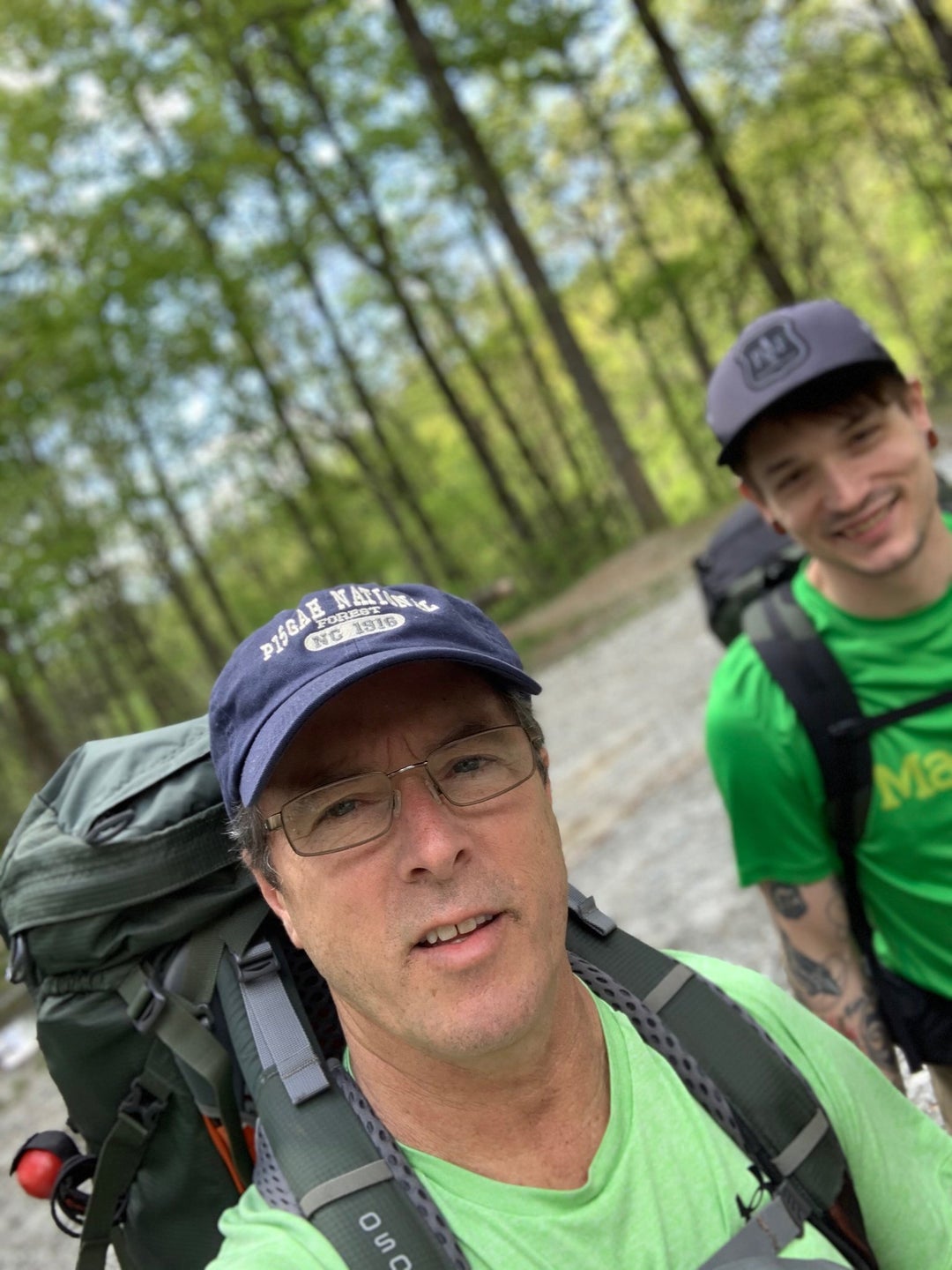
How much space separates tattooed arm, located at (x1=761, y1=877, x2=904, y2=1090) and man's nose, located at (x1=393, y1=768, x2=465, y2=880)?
1203 millimetres

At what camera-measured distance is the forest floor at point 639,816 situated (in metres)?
4.96

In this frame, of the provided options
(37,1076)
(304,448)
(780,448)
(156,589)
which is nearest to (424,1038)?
(780,448)

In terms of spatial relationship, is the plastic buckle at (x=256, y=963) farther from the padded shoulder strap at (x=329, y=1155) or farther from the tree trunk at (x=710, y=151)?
the tree trunk at (x=710, y=151)

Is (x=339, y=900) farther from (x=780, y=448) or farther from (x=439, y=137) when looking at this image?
(x=439, y=137)

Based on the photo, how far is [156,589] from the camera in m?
29.0

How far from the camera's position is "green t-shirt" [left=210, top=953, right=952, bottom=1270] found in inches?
54.6

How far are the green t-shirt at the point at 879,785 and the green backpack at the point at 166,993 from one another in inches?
26.4

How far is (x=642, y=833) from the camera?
653 centimetres

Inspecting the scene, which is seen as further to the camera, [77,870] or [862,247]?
[862,247]

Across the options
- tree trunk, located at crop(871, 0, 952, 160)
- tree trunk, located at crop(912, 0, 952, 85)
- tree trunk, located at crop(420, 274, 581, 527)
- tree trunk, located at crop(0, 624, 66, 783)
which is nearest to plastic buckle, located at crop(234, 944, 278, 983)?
tree trunk, located at crop(0, 624, 66, 783)

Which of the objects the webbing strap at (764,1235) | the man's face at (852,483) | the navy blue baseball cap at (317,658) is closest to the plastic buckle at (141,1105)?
the navy blue baseball cap at (317,658)

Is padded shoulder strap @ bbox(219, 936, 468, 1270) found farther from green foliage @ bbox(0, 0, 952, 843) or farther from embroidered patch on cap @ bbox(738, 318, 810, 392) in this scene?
green foliage @ bbox(0, 0, 952, 843)

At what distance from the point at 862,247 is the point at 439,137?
56.5 ft

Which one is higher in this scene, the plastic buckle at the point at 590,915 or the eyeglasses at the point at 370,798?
the eyeglasses at the point at 370,798
